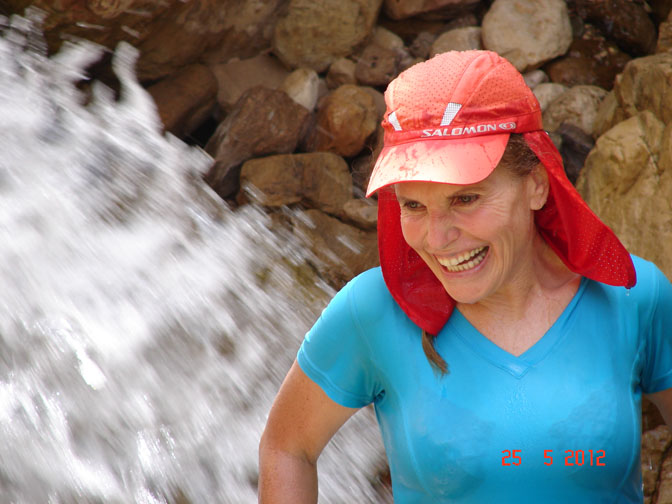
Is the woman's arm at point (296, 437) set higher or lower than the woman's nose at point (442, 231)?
lower

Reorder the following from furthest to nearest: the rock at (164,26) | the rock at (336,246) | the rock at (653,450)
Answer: the rock at (336,246)
the rock at (164,26)
the rock at (653,450)

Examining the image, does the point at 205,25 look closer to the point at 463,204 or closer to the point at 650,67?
the point at 650,67

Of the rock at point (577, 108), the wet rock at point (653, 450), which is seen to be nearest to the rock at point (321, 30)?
the rock at point (577, 108)

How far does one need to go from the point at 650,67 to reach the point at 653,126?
408mm

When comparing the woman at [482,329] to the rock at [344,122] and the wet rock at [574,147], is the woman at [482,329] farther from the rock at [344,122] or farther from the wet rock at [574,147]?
the rock at [344,122]

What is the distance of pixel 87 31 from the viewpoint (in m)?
4.32

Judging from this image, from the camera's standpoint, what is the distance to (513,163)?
4.08 ft

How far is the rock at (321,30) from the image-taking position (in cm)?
510

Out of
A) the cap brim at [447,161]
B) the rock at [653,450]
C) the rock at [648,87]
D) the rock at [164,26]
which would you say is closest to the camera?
the cap brim at [447,161]

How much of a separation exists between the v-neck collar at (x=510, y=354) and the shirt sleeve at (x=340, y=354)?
0.56 ft

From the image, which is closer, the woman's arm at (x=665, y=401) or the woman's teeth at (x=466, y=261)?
the woman's teeth at (x=466, y=261)

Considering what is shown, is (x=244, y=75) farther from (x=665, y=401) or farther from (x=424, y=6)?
(x=665, y=401)
